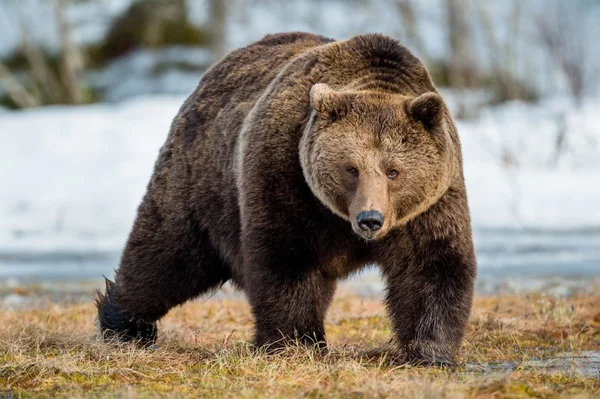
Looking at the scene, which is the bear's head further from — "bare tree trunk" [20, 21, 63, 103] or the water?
"bare tree trunk" [20, 21, 63, 103]

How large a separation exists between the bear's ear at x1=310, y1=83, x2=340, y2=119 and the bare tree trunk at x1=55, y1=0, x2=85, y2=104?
17.0 meters

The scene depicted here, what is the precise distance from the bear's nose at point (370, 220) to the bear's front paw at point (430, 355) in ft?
3.07

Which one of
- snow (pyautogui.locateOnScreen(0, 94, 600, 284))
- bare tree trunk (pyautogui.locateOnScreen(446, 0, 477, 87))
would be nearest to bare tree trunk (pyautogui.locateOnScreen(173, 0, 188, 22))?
snow (pyautogui.locateOnScreen(0, 94, 600, 284))

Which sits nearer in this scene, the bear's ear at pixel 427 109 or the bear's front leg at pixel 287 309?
the bear's ear at pixel 427 109

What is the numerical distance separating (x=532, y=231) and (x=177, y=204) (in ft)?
28.5

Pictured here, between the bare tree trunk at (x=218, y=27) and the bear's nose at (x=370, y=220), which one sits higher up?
the bare tree trunk at (x=218, y=27)

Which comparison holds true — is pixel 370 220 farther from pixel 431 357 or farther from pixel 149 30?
pixel 149 30

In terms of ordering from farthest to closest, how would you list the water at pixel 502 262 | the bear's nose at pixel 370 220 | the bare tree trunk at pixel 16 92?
the bare tree trunk at pixel 16 92
the water at pixel 502 262
the bear's nose at pixel 370 220

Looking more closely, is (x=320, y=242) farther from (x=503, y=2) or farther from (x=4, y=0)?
(x=503, y=2)

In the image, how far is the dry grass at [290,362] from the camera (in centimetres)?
465

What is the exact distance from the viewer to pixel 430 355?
557 centimetres

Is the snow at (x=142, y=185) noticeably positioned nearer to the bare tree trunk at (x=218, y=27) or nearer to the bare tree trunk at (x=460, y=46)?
the bare tree trunk at (x=460, y=46)

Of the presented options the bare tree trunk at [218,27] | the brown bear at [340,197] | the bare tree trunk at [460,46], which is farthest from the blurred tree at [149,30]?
the brown bear at [340,197]

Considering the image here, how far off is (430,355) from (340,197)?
1.05 metres
